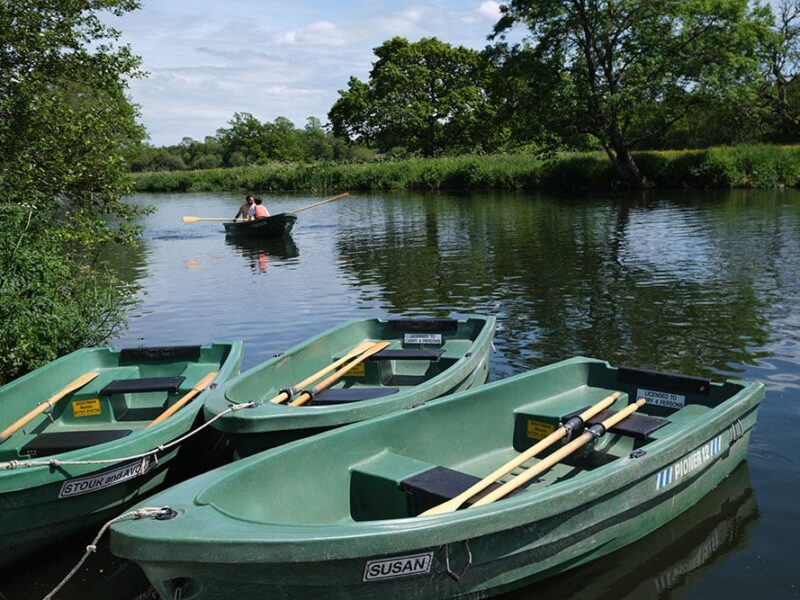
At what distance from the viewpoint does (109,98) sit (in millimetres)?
13344

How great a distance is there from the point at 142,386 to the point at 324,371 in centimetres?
188

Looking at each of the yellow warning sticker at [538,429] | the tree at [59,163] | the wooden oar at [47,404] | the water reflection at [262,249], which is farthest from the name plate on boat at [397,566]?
the water reflection at [262,249]

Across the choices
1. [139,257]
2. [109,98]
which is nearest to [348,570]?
[109,98]

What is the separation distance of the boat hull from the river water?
0.54 meters

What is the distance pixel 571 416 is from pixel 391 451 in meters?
1.73

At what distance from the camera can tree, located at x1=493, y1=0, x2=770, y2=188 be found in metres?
35.6

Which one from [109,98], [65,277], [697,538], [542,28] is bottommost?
[697,538]

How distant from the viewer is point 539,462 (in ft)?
18.2

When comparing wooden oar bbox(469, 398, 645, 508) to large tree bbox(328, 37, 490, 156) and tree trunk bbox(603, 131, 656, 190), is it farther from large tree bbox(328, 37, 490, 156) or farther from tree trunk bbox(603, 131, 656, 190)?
large tree bbox(328, 37, 490, 156)

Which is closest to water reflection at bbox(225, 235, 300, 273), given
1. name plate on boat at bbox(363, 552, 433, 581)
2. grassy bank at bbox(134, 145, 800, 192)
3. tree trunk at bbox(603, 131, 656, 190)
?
name plate on boat at bbox(363, 552, 433, 581)

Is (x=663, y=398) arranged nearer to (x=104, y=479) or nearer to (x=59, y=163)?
(x=104, y=479)

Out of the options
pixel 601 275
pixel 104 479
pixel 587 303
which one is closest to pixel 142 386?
pixel 104 479

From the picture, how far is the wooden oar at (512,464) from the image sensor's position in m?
4.88

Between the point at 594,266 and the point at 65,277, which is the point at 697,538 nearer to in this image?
the point at 65,277
